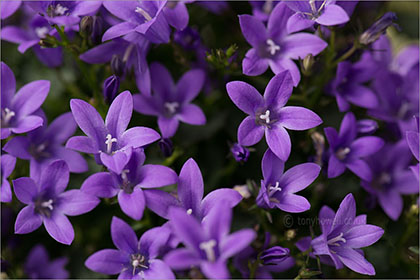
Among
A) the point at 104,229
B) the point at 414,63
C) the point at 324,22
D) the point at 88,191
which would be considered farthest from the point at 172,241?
the point at 414,63

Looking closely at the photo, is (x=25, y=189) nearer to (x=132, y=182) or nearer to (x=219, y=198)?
(x=132, y=182)

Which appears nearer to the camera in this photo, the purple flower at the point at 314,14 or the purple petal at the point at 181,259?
the purple petal at the point at 181,259

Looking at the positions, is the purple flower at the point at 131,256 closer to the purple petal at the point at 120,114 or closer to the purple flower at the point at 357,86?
the purple petal at the point at 120,114

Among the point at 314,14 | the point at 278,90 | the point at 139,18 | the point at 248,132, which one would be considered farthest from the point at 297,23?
the point at 139,18

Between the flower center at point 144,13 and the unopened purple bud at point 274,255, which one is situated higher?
the flower center at point 144,13

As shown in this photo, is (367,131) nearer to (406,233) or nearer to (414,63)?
(406,233)

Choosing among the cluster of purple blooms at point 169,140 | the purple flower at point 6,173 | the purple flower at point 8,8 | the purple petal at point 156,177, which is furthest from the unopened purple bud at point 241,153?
the purple flower at point 8,8

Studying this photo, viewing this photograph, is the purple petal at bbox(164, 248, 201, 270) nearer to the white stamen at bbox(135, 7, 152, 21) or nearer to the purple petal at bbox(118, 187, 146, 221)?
the purple petal at bbox(118, 187, 146, 221)
